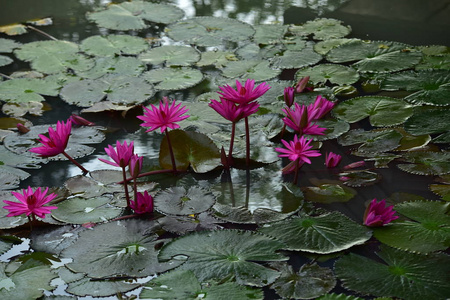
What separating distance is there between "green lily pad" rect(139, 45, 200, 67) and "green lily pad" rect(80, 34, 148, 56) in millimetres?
92

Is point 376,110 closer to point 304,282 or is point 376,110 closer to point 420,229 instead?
point 420,229

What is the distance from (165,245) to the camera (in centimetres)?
157

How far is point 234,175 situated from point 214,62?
1070 millimetres

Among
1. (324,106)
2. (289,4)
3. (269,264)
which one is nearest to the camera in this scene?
(269,264)

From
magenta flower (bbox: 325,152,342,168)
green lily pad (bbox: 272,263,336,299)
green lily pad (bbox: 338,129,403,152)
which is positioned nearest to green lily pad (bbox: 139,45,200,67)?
green lily pad (bbox: 338,129,403,152)

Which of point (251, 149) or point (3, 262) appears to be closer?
point (3, 262)

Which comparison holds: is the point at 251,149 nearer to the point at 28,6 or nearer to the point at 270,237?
the point at 270,237

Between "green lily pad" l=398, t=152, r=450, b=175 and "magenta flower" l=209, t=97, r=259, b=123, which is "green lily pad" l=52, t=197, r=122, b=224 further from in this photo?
"green lily pad" l=398, t=152, r=450, b=175

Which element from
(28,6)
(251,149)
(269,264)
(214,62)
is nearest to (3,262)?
(269,264)

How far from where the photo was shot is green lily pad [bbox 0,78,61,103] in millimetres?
2545

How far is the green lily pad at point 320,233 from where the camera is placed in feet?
5.08

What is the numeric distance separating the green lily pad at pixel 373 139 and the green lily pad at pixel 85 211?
2.98 feet

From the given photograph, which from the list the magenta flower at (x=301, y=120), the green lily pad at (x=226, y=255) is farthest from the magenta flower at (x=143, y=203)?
the magenta flower at (x=301, y=120)

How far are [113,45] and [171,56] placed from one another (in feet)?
1.23
